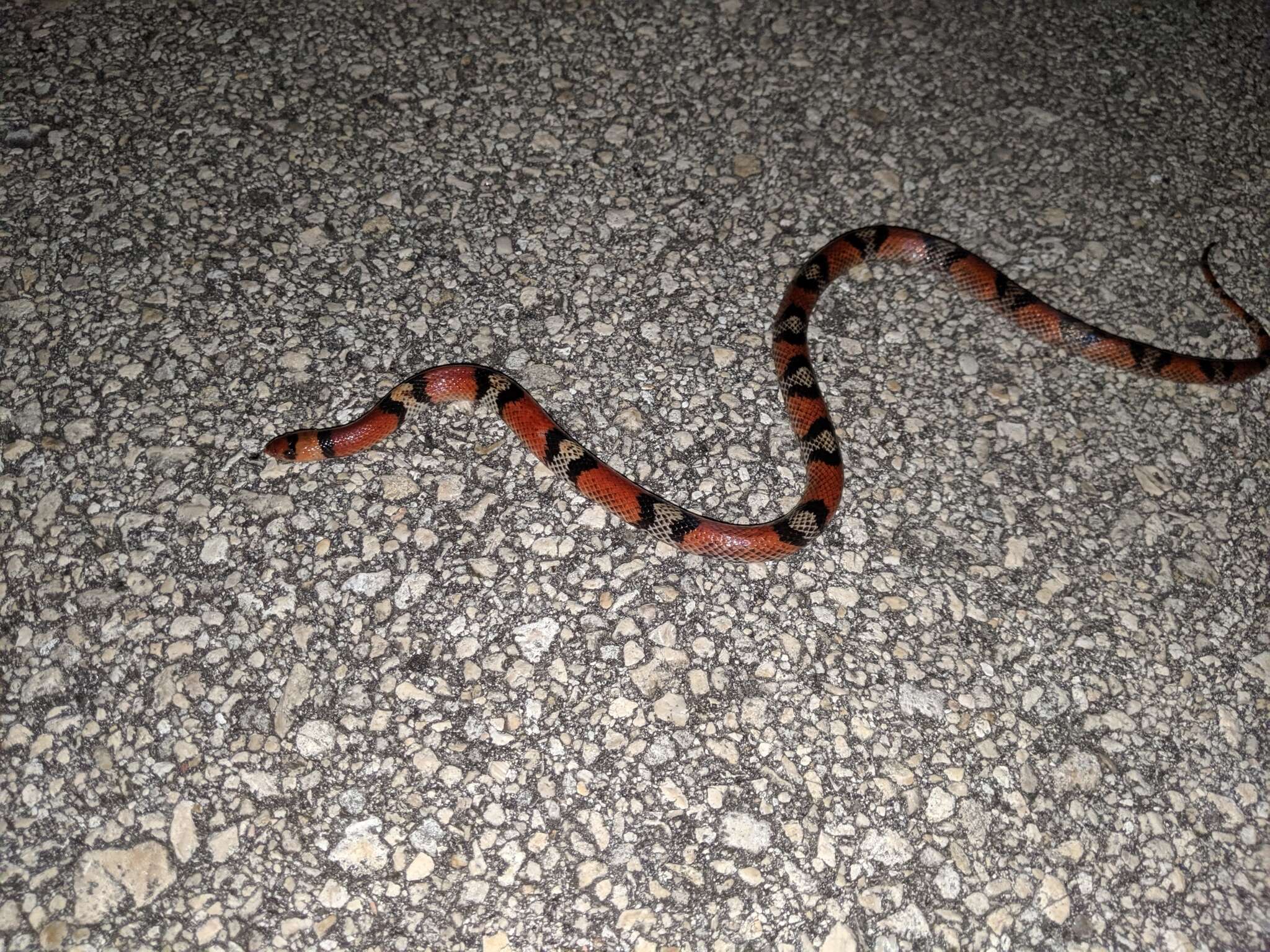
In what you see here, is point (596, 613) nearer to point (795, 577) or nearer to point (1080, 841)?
point (795, 577)

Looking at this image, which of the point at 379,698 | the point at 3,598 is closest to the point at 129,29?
the point at 3,598

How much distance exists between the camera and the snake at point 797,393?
12.6 feet

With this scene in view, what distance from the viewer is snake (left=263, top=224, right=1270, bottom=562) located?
151 inches

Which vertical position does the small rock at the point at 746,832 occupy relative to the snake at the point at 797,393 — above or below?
below

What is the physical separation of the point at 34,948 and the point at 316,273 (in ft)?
9.95

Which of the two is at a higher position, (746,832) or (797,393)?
(797,393)

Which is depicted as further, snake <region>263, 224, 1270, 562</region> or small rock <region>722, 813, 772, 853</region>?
snake <region>263, 224, 1270, 562</region>

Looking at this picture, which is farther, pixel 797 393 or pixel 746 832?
pixel 797 393

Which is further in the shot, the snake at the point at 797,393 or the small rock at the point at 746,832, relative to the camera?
the snake at the point at 797,393

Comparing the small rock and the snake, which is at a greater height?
the snake

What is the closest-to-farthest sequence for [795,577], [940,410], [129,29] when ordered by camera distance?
[795,577]
[940,410]
[129,29]

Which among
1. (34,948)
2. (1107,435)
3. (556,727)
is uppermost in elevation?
(1107,435)

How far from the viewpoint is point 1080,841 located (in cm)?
327

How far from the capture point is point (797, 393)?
4.26m
